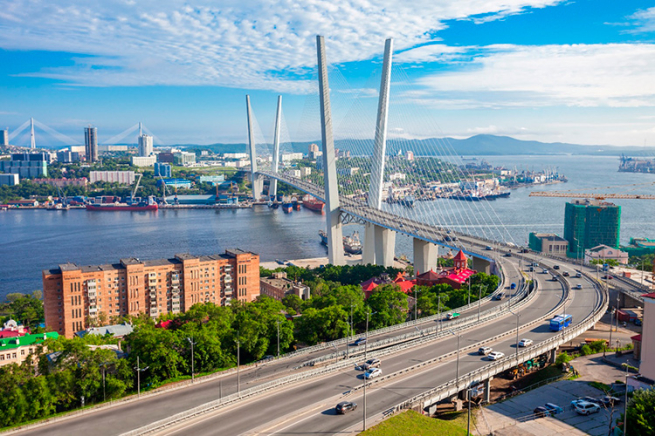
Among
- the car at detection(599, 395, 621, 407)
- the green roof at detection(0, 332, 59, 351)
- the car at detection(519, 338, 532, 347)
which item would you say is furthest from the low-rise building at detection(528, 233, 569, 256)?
the green roof at detection(0, 332, 59, 351)

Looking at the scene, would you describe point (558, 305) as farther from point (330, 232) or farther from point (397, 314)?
point (330, 232)

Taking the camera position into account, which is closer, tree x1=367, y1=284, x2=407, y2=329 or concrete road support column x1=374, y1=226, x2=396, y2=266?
tree x1=367, y1=284, x2=407, y2=329

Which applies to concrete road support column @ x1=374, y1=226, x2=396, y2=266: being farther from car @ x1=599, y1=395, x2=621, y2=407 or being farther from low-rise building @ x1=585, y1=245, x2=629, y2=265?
car @ x1=599, y1=395, x2=621, y2=407

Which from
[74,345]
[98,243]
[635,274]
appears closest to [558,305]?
[635,274]

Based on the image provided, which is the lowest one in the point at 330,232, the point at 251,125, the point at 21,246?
the point at 21,246

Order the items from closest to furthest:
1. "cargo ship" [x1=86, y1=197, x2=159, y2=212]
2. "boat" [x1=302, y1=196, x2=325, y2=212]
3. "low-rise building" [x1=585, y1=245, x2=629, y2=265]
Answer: "low-rise building" [x1=585, y1=245, x2=629, y2=265]
"boat" [x1=302, y1=196, x2=325, y2=212]
"cargo ship" [x1=86, y1=197, x2=159, y2=212]
